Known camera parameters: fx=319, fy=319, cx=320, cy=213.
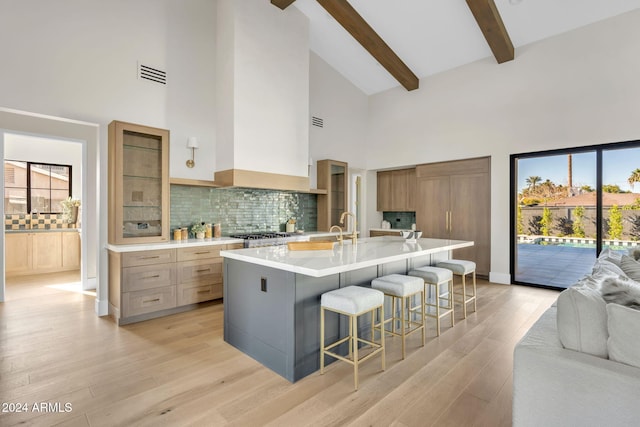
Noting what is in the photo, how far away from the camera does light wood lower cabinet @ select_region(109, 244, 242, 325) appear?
11.3 feet

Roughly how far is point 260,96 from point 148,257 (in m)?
2.60

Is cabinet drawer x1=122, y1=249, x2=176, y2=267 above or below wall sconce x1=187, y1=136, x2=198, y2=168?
below

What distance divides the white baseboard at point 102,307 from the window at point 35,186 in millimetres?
4022

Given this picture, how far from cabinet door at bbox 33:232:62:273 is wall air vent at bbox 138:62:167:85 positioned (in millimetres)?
4061

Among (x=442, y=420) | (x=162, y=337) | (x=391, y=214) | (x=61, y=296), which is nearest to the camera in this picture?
(x=442, y=420)

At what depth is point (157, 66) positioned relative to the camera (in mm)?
4152

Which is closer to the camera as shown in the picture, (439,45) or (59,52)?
(59,52)

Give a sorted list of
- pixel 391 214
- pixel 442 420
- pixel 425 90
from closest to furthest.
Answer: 1. pixel 442 420
2. pixel 425 90
3. pixel 391 214

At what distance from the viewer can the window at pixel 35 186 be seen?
6.07 meters

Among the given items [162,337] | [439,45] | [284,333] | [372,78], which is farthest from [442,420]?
[372,78]

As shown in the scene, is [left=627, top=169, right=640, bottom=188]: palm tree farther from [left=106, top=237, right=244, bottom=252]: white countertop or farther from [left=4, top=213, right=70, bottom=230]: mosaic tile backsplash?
[left=4, top=213, right=70, bottom=230]: mosaic tile backsplash

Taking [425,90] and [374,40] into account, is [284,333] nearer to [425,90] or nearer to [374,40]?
[374,40]

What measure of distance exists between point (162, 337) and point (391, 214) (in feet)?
18.4

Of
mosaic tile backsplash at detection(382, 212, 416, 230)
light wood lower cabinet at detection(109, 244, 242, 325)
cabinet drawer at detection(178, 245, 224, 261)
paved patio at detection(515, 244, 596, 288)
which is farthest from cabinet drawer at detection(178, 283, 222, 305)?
paved patio at detection(515, 244, 596, 288)
